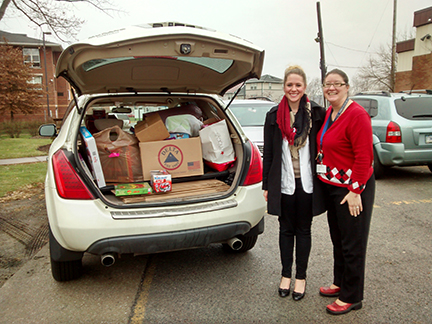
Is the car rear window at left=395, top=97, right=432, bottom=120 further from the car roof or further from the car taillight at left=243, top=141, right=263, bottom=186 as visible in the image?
the car taillight at left=243, top=141, right=263, bottom=186

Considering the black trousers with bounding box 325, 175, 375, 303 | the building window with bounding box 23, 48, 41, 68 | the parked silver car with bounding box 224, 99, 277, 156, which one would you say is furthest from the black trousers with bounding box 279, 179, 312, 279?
the building window with bounding box 23, 48, 41, 68

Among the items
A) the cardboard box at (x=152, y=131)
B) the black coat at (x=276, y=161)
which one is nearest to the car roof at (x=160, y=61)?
the cardboard box at (x=152, y=131)

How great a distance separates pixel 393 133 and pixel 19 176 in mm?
8003

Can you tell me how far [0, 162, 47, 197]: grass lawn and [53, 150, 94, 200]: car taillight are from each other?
4.26 metres

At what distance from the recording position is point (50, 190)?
255 centimetres

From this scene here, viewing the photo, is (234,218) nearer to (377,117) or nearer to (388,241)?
(388,241)

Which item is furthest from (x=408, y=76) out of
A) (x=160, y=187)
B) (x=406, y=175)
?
(x=160, y=187)

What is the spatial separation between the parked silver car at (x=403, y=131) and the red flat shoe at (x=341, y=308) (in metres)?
4.76

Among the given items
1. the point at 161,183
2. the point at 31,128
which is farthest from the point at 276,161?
the point at 31,128

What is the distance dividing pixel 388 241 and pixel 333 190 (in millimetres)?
1859

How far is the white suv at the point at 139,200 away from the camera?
2383 mm

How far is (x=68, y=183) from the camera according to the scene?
246cm

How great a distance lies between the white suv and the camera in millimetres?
2383

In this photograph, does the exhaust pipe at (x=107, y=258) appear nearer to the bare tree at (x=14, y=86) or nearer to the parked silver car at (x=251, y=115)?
the parked silver car at (x=251, y=115)
